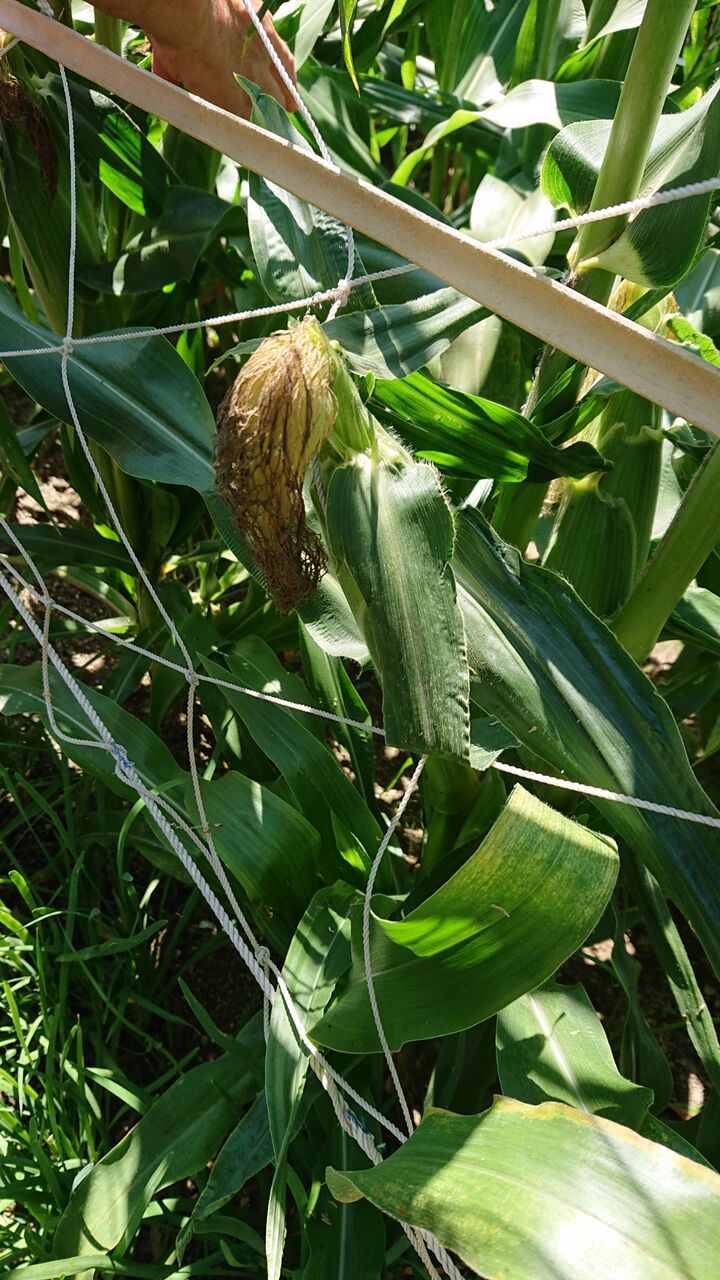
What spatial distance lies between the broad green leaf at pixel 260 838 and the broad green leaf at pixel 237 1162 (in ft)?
0.47

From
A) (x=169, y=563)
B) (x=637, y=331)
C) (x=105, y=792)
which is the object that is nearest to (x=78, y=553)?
(x=169, y=563)

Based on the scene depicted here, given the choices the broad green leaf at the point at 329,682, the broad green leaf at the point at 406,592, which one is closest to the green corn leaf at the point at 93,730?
the broad green leaf at the point at 329,682

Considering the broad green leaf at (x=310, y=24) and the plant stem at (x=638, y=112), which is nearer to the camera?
the plant stem at (x=638, y=112)

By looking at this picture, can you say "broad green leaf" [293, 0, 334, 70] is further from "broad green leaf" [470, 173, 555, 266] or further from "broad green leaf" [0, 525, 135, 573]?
"broad green leaf" [0, 525, 135, 573]

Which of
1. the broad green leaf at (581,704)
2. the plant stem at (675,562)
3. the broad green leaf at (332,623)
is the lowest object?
the broad green leaf at (332,623)

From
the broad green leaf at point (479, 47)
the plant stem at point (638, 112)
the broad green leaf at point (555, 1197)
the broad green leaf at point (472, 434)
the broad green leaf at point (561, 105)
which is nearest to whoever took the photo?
the broad green leaf at point (555, 1197)

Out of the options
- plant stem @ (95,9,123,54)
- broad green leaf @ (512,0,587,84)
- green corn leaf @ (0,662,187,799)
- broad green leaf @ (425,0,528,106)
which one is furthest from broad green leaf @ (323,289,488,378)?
broad green leaf @ (425,0,528,106)

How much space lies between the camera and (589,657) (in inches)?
22.0

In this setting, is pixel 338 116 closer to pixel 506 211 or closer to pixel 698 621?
pixel 506 211

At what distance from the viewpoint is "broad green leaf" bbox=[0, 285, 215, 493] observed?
0.73 m

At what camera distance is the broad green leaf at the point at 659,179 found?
1.73 feet

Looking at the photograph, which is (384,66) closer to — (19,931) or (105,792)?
(105,792)

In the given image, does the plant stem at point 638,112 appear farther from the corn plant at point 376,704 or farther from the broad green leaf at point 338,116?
the broad green leaf at point 338,116

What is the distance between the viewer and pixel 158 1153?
67 centimetres
